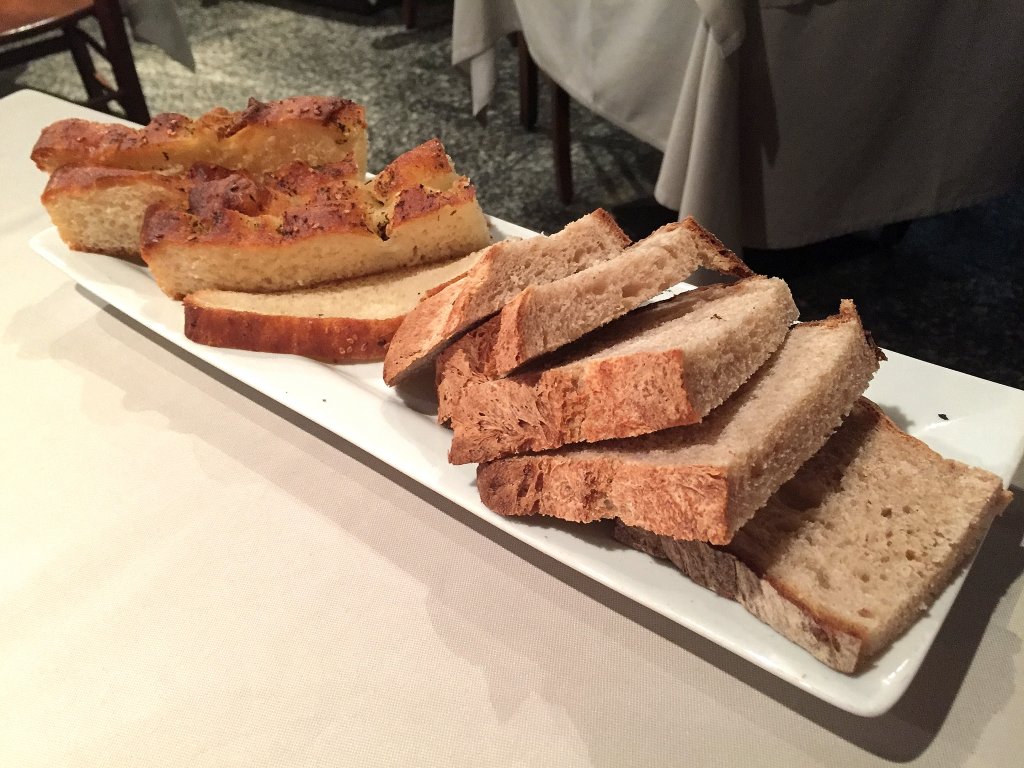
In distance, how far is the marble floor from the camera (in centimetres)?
274

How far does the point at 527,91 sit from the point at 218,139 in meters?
2.56

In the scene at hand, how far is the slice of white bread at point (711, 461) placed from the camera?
843 mm

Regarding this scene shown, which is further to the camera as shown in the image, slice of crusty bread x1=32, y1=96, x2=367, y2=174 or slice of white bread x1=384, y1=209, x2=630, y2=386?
slice of crusty bread x1=32, y1=96, x2=367, y2=174

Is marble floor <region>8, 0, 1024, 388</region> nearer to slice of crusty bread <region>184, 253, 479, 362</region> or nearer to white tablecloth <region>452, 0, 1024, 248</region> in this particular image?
white tablecloth <region>452, 0, 1024, 248</region>

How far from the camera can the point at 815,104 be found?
1971mm

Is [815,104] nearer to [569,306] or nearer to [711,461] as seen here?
[569,306]

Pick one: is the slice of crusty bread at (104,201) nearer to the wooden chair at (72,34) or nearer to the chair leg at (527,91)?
the wooden chair at (72,34)

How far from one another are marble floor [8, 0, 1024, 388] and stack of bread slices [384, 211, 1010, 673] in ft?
5.89

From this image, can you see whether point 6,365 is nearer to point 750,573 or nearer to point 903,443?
point 750,573

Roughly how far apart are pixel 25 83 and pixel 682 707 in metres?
5.46

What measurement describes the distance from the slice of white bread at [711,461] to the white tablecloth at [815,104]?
3.43 feet

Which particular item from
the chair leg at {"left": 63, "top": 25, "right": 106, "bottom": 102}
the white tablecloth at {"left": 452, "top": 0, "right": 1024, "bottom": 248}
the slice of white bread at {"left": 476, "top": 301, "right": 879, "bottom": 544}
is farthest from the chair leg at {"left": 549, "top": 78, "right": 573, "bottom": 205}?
the slice of white bread at {"left": 476, "top": 301, "right": 879, "bottom": 544}

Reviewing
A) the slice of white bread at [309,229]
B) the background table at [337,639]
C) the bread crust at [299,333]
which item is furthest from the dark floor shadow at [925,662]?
the slice of white bread at [309,229]

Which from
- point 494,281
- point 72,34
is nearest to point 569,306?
point 494,281
